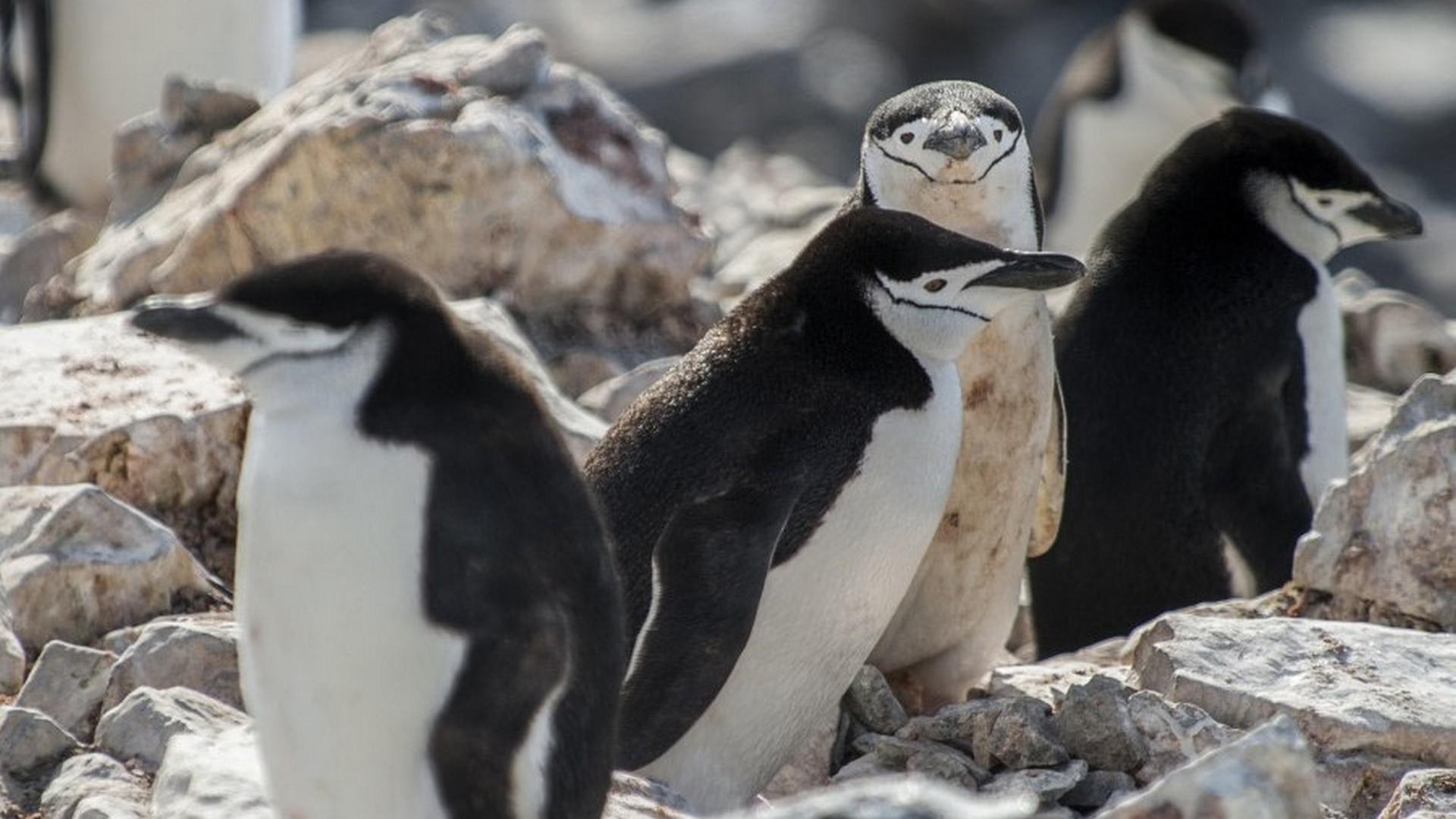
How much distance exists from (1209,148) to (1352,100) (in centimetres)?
1643

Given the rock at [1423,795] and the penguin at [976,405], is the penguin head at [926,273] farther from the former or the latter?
the rock at [1423,795]

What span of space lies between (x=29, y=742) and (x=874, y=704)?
1433mm

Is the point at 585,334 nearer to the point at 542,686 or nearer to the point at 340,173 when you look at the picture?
the point at 340,173

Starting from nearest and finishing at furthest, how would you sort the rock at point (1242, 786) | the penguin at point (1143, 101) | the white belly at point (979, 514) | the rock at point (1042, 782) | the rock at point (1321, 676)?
the rock at point (1242, 786) < the rock at point (1042, 782) < the rock at point (1321, 676) < the white belly at point (979, 514) < the penguin at point (1143, 101)

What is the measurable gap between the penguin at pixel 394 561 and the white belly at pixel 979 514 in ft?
5.74

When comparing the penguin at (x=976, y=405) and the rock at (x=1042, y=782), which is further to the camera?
the penguin at (x=976, y=405)

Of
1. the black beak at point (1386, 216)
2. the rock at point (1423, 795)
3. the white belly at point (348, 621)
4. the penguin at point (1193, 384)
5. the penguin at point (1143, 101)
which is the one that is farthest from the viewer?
the penguin at point (1143, 101)

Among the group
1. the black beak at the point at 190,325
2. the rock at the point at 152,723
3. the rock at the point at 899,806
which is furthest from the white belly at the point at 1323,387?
the rock at the point at 899,806

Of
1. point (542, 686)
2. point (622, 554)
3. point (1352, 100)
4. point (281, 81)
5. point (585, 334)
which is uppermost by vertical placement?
point (542, 686)

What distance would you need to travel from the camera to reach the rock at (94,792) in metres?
3.61

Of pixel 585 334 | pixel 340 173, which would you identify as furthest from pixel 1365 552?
pixel 340 173

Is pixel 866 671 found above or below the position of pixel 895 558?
below

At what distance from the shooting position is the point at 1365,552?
4.93 meters

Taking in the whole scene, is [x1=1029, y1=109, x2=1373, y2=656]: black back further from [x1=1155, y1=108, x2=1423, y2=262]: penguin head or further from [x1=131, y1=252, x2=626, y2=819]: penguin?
[x1=131, y1=252, x2=626, y2=819]: penguin
